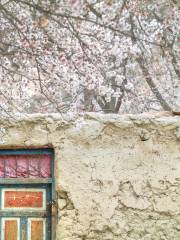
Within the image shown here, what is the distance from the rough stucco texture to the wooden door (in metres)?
0.09

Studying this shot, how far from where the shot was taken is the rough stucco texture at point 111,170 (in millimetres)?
4070

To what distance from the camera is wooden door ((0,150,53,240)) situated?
4.13 metres

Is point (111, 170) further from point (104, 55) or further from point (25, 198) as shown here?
point (104, 55)

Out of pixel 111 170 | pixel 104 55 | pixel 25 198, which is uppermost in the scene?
pixel 104 55

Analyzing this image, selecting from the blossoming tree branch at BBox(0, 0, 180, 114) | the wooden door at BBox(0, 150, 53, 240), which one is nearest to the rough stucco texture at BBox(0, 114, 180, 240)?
the wooden door at BBox(0, 150, 53, 240)

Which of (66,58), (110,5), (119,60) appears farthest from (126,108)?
(66,58)

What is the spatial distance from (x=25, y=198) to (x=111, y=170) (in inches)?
22.7

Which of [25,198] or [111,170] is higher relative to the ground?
[111,170]

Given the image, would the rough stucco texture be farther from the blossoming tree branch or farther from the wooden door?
the blossoming tree branch

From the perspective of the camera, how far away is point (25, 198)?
4.17 m

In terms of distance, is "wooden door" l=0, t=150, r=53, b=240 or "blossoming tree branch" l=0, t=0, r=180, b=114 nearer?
"wooden door" l=0, t=150, r=53, b=240

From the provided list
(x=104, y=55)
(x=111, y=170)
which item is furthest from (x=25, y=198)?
(x=104, y=55)

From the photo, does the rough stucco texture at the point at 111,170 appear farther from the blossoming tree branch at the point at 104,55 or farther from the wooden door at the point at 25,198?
the blossoming tree branch at the point at 104,55

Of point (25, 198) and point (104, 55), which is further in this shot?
point (104, 55)
